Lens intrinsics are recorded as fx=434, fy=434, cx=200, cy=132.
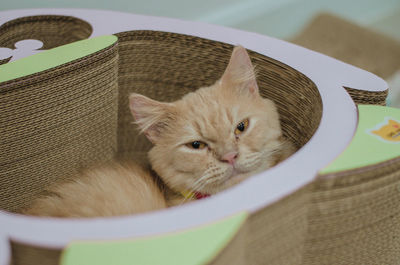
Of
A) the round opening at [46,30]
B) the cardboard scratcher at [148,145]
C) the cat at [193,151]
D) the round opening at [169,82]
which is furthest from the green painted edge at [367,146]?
the round opening at [46,30]

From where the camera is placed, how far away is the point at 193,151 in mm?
1190

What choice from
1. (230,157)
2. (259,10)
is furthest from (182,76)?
(259,10)

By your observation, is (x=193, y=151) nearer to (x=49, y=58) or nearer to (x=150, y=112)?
(x=150, y=112)

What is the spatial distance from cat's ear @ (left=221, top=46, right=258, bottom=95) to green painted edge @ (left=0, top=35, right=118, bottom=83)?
1.24 ft

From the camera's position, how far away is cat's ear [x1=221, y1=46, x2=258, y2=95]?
4.04 ft

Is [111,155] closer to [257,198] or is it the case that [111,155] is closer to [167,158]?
[167,158]

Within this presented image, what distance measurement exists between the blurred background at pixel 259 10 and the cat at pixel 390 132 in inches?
61.0

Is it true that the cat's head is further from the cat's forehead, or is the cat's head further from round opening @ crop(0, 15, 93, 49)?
round opening @ crop(0, 15, 93, 49)

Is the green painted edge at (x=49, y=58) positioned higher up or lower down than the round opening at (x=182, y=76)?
higher up

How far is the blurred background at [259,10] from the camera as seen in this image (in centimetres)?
215

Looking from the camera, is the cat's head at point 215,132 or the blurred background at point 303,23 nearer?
the cat's head at point 215,132

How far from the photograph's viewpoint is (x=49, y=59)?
4.11ft

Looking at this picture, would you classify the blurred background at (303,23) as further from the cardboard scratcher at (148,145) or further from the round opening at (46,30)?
the cardboard scratcher at (148,145)

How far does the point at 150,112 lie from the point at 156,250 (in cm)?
56
